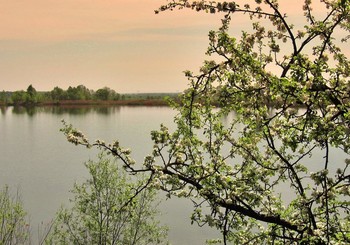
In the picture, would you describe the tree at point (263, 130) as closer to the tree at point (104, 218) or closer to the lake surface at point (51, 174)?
the tree at point (104, 218)

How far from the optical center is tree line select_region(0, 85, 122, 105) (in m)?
136

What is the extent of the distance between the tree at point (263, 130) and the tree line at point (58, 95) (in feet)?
448

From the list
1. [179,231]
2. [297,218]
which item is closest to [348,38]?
[297,218]

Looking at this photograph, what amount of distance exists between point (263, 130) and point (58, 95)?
5533 inches

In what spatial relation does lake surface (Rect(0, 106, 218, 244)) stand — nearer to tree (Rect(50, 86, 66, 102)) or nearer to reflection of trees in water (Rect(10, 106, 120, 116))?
reflection of trees in water (Rect(10, 106, 120, 116))

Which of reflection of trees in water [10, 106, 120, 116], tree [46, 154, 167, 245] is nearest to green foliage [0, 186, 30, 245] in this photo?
tree [46, 154, 167, 245]

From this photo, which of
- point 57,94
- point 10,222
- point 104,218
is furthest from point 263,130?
point 57,94

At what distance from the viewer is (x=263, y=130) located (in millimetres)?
3721

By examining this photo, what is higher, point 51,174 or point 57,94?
point 57,94

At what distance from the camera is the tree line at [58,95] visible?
136 m

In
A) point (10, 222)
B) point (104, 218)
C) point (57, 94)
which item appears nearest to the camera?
point (10, 222)

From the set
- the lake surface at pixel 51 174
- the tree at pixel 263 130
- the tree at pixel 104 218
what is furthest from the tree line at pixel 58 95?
the tree at pixel 263 130

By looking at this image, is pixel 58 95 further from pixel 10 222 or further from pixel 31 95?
pixel 10 222

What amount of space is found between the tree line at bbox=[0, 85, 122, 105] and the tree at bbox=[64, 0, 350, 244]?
13644cm
